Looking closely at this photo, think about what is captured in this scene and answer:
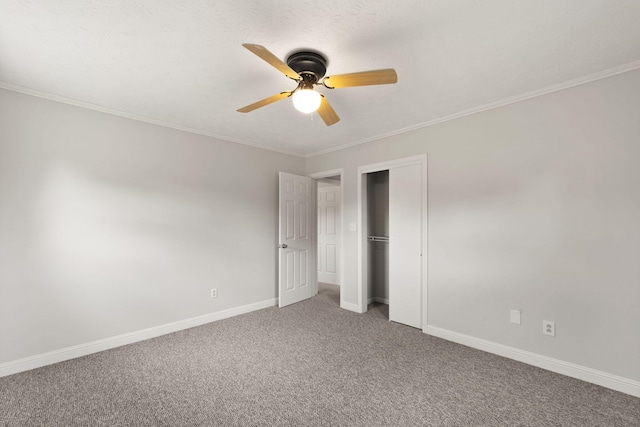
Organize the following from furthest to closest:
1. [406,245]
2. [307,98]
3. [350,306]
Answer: [350,306] < [406,245] < [307,98]

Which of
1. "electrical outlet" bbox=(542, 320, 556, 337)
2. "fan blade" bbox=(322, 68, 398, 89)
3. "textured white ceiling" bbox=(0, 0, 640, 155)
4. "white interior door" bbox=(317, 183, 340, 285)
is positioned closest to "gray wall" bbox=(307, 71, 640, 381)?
"electrical outlet" bbox=(542, 320, 556, 337)

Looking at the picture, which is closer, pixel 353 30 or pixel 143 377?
pixel 353 30

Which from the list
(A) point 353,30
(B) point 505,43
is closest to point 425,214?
(B) point 505,43

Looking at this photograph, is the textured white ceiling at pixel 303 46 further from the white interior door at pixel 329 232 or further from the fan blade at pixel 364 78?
the white interior door at pixel 329 232

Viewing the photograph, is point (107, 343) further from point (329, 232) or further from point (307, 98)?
point (329, 232)

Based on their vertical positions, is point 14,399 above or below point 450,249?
below

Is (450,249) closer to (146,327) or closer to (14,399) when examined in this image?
(146,327)

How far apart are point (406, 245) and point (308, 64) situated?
2425 mm

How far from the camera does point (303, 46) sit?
1.88 meters

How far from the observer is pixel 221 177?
3.80 meters

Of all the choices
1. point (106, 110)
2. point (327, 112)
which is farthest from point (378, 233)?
point (106, 110)

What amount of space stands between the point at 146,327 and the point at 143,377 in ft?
2.96

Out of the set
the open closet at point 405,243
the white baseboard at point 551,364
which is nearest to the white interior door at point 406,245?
the open closet at point 405,243

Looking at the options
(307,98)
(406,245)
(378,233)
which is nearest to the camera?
(307,98)
